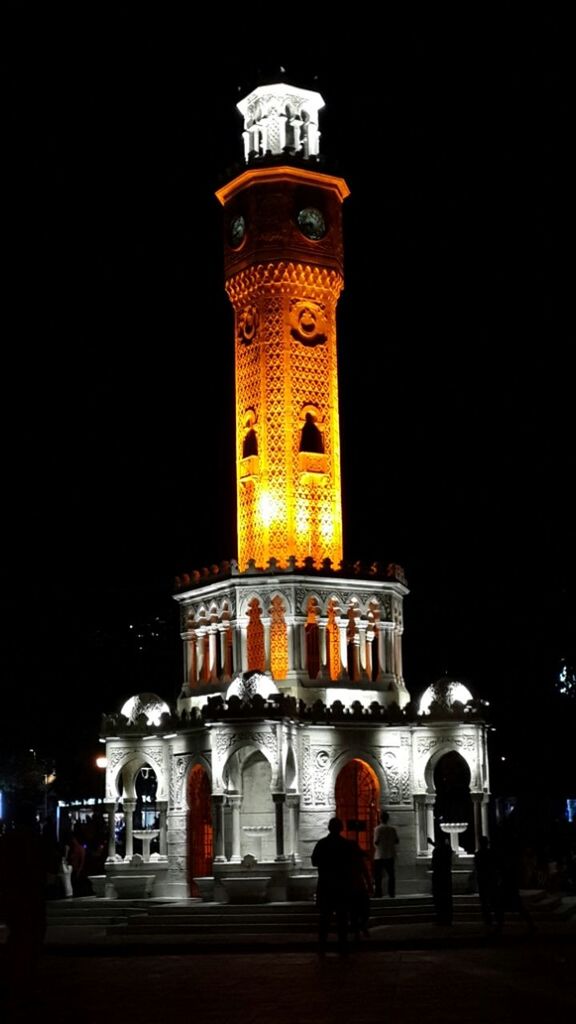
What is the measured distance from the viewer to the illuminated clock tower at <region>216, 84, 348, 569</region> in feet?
105

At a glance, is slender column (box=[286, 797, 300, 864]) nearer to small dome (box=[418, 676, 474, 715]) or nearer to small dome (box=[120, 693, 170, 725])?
small dome (box=[418, 676, 474, 715])

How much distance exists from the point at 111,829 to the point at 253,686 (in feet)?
18.2

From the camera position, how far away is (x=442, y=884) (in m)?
24.1

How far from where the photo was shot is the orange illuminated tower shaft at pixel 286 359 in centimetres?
3188

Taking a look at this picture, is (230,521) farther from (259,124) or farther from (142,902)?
(142,902)

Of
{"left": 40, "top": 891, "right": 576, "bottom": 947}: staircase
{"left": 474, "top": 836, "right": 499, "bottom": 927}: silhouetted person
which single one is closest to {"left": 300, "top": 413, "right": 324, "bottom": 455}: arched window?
{"left": 40, "top": 891, "right": 576, "bottom": 947}: staircase

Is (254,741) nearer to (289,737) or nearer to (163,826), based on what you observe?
(289,737)

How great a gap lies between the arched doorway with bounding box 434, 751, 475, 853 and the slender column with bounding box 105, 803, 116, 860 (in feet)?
42.6

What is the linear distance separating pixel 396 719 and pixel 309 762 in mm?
2248

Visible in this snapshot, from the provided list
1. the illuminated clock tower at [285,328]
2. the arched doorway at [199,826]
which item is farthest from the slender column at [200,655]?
the arched doorway at [199,826]

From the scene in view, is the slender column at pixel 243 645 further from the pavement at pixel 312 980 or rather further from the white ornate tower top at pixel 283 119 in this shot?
the white ornate tower top at pixel 283 119

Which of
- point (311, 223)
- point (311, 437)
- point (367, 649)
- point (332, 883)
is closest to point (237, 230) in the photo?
point (311, 223)

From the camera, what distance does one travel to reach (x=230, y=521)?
4516 cm

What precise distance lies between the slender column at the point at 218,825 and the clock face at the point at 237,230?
43.3 feet
